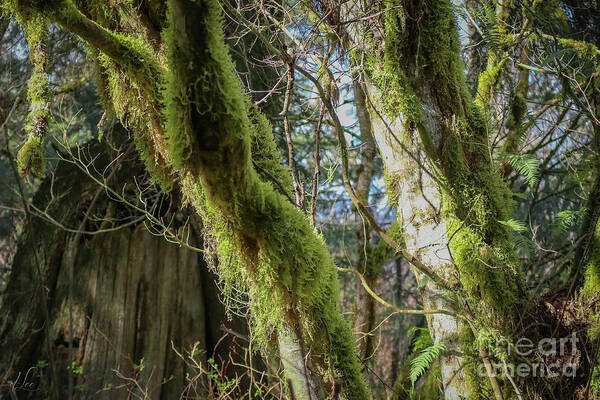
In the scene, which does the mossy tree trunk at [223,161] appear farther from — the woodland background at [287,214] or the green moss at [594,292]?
the green moss at [594,292]

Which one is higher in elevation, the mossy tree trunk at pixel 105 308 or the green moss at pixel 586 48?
the green moss at pixel 586 48

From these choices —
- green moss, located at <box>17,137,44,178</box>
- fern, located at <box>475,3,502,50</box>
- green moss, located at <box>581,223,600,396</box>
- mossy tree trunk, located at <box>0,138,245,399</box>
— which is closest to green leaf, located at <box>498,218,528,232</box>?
green moss, located at <box>581,223,600,396</box>

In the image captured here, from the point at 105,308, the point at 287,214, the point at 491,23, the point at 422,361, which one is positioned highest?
the point at 491,23

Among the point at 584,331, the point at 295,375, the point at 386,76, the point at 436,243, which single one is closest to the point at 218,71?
the point at 295,375

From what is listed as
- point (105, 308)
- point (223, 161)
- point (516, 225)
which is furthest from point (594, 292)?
point (105, 308)

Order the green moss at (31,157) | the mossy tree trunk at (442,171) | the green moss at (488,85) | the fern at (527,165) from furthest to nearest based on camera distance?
1. the green moss at (488,85)
2. the mossy tree trunk at (442,171)
3. the fern at (527,165)
4. the green moss at (31,157)

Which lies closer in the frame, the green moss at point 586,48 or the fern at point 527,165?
the fern at point 527,165

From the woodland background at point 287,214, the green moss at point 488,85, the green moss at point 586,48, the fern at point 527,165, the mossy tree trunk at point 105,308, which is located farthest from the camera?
the mossy tree trunk at point 105,308

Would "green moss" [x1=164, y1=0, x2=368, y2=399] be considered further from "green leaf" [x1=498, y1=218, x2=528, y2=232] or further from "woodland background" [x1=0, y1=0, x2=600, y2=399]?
"green leaf" [x1=498, y1=218, x2=528, y2=232]

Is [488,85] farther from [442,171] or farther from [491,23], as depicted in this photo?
[442,171]

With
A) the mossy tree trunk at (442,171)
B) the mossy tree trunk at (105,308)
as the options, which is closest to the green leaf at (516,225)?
the mossy tree trunk at (442,171)
